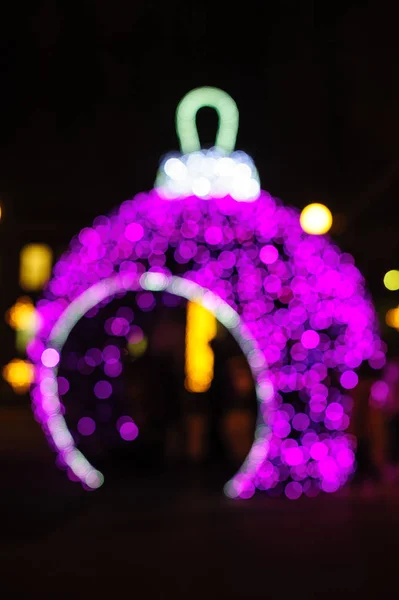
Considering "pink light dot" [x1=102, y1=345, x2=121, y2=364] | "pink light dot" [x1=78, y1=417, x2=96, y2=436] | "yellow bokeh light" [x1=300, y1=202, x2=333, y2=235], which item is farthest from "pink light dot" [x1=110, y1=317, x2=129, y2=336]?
"yellow bokeh light" [x1=300, y1=202, x2=333, y2=235]

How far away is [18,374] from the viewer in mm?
23719

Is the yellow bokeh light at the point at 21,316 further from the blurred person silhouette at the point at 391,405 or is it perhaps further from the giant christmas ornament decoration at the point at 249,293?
the giant christmas ornament decoration at the point at 249,293

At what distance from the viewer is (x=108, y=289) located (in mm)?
9680

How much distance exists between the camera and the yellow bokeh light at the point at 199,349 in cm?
1220

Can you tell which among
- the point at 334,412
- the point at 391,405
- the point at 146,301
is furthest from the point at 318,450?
the point at 146,301

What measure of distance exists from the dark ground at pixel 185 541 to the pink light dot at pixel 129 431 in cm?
40

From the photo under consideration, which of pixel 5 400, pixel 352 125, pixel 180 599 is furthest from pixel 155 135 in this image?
pixel 180 599

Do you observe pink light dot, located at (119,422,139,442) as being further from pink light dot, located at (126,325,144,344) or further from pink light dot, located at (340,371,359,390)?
pink light dot, located at (126,325,144,344)

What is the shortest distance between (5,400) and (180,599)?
1698 cm

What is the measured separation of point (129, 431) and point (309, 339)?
2370mm

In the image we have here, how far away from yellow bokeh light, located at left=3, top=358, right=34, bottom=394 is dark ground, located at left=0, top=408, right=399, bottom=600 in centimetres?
1193

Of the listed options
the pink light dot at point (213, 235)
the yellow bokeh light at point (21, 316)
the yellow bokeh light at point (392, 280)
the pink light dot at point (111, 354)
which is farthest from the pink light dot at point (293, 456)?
the yellow bokeh light at point (21, 316)

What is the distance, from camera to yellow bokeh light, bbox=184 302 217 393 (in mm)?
12195

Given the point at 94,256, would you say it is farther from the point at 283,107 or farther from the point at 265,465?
the point at 283,107
